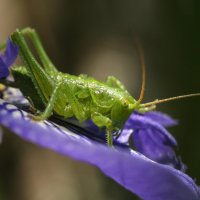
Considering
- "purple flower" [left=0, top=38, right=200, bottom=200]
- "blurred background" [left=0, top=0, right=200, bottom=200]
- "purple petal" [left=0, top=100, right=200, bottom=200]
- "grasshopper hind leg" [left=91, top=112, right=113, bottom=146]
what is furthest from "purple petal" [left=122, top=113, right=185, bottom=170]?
"blurred background" [left=0, top=0, right=200, bottom=200]

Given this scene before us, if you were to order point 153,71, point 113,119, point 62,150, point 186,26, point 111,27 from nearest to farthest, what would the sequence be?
point 62,150 < point 113,119 < point 186,26 < point 153,71 < point 111,27

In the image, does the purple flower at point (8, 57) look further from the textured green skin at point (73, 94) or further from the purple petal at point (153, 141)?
the purple petal at point (153, 141)

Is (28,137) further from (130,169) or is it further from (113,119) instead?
(113,119)

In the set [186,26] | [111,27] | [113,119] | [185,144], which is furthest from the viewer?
[111,27]

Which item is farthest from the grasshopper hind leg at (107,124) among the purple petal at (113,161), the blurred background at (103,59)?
the blurred background at (103,59)

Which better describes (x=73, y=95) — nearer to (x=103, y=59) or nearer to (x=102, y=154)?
(x=102, y=154)

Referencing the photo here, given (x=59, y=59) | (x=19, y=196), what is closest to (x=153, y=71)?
(x=59, y=59)
